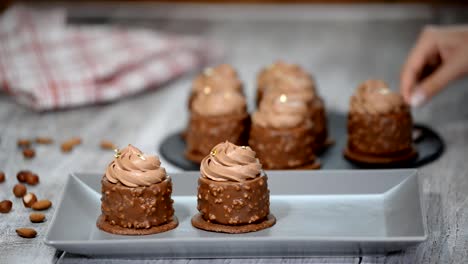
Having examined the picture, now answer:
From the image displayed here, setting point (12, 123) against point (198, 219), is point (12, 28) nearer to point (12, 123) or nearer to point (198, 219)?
point (12, 123)

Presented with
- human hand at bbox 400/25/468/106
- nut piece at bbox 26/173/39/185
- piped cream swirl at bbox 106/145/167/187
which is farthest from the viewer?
human hand at bbox 400/25/468/106

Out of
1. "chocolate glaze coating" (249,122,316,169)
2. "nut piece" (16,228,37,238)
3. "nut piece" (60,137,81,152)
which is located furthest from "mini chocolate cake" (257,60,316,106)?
"nut piece" (16,228,37,238)

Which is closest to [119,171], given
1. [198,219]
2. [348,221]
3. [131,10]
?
[198,219]

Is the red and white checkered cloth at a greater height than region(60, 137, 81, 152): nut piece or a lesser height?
greater

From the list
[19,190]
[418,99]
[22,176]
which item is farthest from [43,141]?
[418,99]

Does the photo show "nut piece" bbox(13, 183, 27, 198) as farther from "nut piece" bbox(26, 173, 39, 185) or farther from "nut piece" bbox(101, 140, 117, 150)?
"nut piece" bbox(101, 140, 117, 150)

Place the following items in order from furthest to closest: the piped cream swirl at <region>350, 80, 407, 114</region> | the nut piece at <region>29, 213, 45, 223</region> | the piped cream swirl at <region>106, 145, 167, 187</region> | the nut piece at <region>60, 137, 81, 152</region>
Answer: the nut piece at <region>60, 137, 81, 152</region> → the piped cream swirl at <region>350, 80, 407, 114</region> → the nut piece at <region>29, 213, 45, 223</region> → the piped cream swirl at <region>106, 145, 167, 187</region>

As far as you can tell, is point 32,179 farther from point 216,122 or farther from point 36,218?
point 216,122
